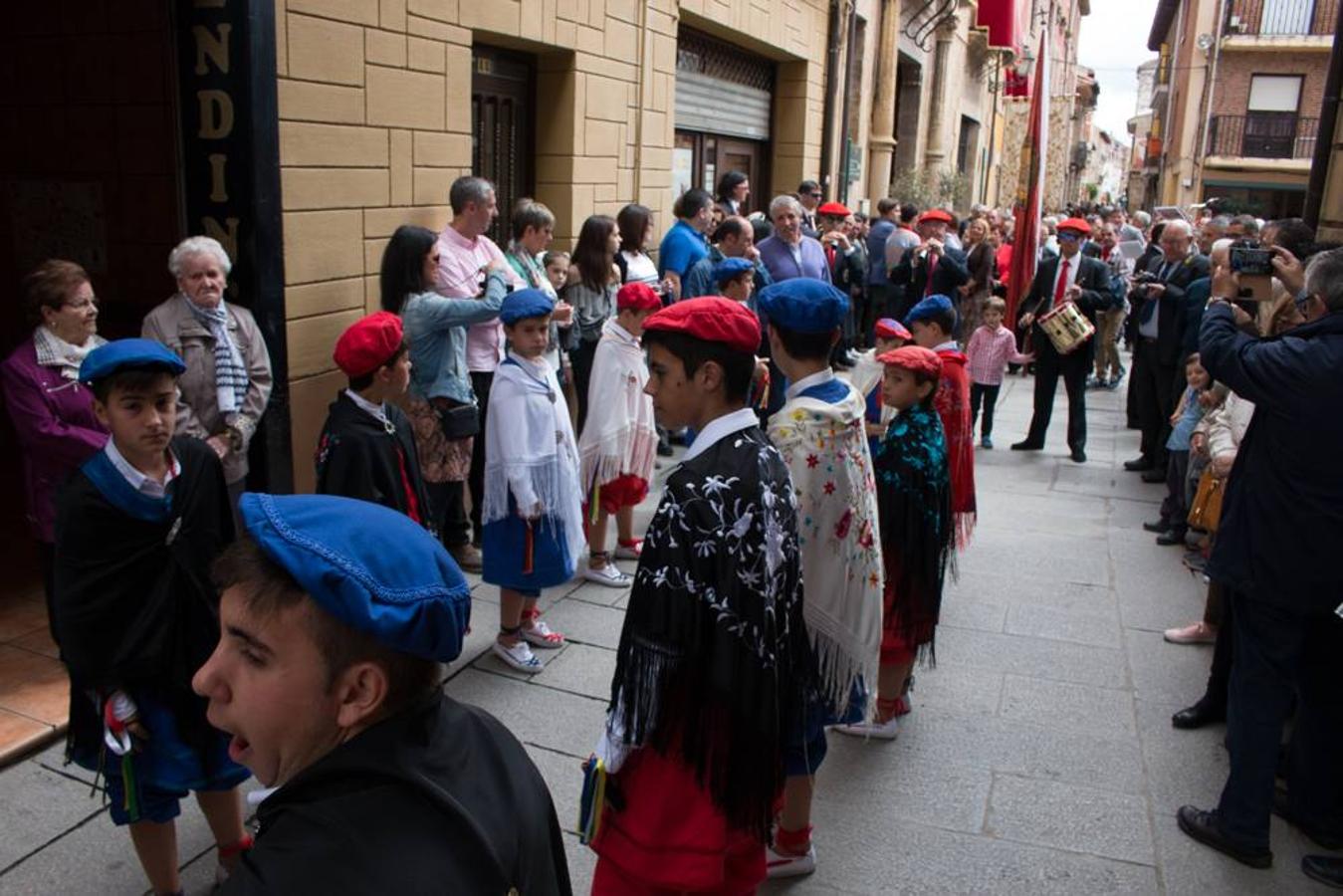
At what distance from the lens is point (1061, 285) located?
30.1 ft

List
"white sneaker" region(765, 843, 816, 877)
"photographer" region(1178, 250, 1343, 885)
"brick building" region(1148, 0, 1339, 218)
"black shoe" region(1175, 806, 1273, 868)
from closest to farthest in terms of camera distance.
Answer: "photographer" region(1178, 250, 1343, 885), "white sneaker" region(765, 843, 816, 877), "black shoe" region(1175, 806, 1273, 868), "brick building" region(1148, 0, 1339, 218)

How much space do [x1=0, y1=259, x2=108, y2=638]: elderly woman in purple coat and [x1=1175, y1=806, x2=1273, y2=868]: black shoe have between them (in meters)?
4.19

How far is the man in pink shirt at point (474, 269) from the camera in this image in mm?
5555

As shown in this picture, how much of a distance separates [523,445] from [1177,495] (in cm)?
460

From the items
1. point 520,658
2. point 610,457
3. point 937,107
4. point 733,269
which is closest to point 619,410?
point 610,457

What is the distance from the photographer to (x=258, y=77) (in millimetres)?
4648

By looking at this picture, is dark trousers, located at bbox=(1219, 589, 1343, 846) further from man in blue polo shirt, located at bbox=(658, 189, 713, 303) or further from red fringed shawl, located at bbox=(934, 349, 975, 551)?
man in blue polo shirt, located at bbox=(658, 189, 713, 303)

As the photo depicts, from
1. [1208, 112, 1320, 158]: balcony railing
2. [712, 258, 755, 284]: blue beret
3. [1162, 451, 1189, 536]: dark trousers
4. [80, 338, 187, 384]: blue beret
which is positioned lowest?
[1162, 451, 1189, 536]: dark trousers

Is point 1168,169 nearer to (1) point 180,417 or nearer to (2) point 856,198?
(2) point 856,198

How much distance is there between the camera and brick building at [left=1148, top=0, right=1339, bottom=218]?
29219 mm

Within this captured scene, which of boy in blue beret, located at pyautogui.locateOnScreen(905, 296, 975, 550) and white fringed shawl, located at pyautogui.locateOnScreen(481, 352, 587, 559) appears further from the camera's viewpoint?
boy in blue beret, located at pyautogui.locateOnScreen(905, 296, 975, 550)

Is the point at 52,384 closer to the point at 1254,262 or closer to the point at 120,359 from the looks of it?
the point at 120,359

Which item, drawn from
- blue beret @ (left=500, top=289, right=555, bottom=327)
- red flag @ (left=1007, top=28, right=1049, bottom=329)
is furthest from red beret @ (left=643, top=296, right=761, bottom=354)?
red flag @ (left=1007, top=28, right=1049, bottom=329)

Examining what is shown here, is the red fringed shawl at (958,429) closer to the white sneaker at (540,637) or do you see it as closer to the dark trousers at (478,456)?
the white sneaker at (540,637)
